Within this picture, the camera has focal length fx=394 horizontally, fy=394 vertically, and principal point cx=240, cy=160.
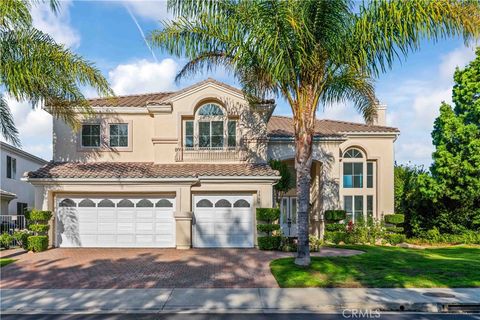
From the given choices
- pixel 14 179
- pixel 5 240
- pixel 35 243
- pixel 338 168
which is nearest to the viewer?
pixel 35 243

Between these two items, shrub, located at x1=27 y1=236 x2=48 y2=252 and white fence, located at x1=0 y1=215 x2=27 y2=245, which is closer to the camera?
shrub, located at x1=27 y1=236 x2=48 y2=252

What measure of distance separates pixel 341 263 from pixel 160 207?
8.65 m

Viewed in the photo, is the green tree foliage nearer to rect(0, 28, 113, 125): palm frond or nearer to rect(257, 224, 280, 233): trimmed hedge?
rect(257, 224, 280, 233): trimmed hedge

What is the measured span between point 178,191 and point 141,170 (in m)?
2.19

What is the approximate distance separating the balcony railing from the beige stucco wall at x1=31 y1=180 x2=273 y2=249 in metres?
1.96

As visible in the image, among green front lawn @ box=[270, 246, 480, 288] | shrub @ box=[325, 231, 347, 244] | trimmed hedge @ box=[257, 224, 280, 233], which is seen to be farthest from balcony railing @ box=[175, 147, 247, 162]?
green front lawn @ box=[270, 246, 480, 288]

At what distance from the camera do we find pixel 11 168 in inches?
990

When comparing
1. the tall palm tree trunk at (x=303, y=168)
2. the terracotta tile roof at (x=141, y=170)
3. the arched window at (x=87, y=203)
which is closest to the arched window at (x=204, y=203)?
the terracotta tile roof at (x=141, y=170)

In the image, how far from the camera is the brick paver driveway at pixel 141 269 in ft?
36.2

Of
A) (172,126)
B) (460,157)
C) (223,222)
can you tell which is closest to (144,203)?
(223,222)

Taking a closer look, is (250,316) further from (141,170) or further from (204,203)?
(141,170)

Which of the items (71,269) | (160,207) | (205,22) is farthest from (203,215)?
(205,22)

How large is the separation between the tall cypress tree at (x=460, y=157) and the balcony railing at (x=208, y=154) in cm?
1096

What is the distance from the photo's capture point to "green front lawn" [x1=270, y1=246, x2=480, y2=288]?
10.8m
